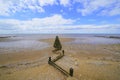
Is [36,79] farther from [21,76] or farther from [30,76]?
[21,76]

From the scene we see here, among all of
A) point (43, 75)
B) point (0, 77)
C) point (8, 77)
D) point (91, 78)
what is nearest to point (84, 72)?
point (91, 78)

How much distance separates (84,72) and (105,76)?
182cm

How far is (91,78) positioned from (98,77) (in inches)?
27.6

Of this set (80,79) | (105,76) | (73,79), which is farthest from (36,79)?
(105,76)

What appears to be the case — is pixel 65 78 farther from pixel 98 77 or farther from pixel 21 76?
pixel 21 76

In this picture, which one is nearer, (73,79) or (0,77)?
(73,79)

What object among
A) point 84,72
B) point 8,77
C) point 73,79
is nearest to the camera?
point 73,79

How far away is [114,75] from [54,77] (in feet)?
17.7

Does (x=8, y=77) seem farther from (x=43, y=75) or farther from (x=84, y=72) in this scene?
(x=84, y=72)

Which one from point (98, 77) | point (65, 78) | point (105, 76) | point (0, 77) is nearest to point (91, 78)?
point (98, 77)

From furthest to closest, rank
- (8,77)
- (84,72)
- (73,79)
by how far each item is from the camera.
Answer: (84,72)
(8,77)
(73,79)

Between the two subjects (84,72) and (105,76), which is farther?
(84,72)

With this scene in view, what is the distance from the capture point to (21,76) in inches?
320

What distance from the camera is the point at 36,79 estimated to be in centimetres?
755
